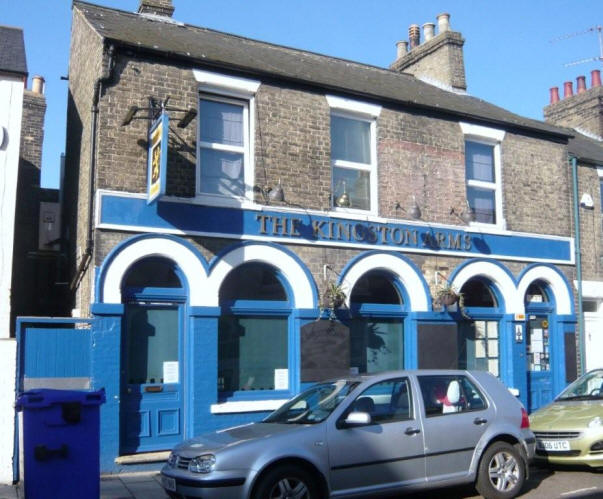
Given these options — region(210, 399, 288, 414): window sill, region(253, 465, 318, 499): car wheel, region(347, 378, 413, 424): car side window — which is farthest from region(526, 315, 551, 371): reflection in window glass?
region(253, 465, 318, 499): car wheel

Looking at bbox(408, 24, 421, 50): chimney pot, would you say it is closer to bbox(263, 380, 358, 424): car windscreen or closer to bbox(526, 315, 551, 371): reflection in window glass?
bbox(526, 315, 551, 371): reflection in window glass

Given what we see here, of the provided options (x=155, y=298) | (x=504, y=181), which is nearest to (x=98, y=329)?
(x=155, y=298)

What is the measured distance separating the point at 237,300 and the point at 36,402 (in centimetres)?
484

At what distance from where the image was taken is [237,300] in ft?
38.2

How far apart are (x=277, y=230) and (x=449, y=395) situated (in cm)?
455

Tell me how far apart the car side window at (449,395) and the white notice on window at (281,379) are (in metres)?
3.95

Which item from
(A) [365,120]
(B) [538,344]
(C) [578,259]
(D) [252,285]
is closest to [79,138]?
(D) [252,285]

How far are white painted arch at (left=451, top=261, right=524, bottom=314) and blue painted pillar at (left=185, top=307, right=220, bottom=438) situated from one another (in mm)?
5244

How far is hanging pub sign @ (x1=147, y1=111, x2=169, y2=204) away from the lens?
9930mm

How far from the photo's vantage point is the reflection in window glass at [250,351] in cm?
1145

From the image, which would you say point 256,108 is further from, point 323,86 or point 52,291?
point 52,291

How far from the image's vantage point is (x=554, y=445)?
9.80 m

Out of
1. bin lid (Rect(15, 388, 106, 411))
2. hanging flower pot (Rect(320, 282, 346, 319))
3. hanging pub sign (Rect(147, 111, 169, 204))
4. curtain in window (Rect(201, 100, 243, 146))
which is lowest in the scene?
bin lid (Rect(15, 388, 106, 411))

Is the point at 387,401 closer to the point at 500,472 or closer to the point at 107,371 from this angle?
the point at 500,472
